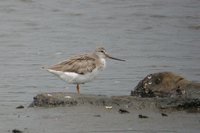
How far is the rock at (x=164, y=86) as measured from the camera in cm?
984

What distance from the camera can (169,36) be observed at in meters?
16.0

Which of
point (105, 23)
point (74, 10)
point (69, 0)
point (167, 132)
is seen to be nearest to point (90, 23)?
point (105, 23)

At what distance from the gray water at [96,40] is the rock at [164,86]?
0.78 m

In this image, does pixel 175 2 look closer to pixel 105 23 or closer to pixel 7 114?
pixel 105 23

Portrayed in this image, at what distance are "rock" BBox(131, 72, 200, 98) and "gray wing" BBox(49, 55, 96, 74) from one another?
2.61 ft

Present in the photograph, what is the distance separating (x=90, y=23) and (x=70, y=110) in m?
8.61

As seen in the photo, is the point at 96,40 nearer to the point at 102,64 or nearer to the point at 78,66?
the point at 102,64

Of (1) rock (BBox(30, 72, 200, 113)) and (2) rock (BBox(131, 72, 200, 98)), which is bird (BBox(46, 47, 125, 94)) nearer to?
(2) rock (BBox(131, 72, 200, 98))

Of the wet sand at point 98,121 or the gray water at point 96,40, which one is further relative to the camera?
the gray water at point 96,40

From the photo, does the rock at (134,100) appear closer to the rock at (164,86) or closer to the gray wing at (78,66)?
the rock at (164,86)

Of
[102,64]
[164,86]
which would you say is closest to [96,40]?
[102,64]

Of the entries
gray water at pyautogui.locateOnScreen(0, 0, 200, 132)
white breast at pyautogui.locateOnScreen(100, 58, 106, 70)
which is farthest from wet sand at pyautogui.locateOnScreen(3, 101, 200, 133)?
white breast at pyautogui.locateOnScreen(100, 58, 106, 70)

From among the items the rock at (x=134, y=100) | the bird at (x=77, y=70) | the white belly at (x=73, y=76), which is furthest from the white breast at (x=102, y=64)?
the rock at (x=134, y=100)

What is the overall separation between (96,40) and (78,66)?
4.71m
